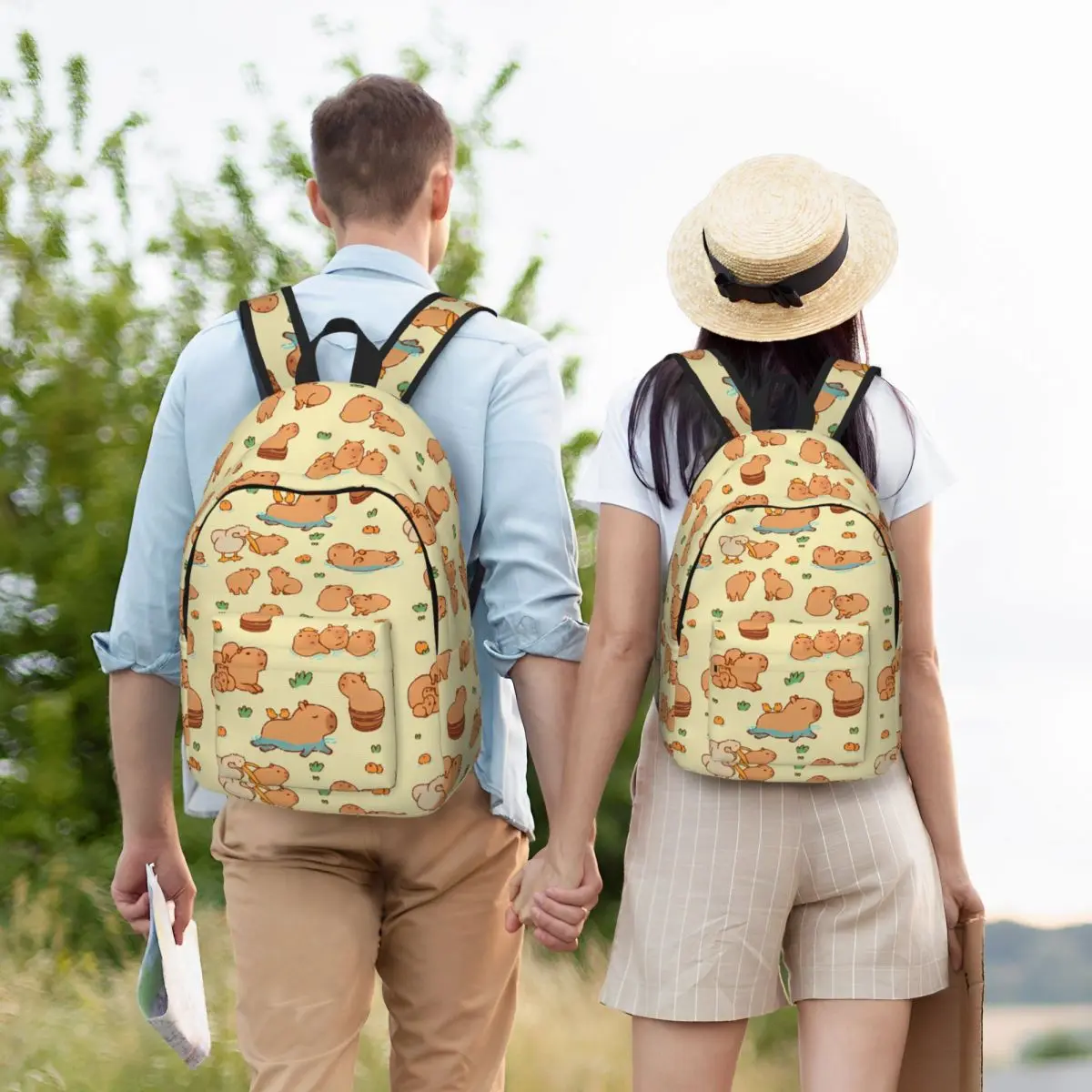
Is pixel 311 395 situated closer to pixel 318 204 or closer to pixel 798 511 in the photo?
pixel 318 204

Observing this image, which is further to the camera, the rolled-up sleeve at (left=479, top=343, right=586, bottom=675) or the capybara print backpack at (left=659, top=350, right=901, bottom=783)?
the rolled-up sleeve at (left=479, top=343, right=586, bottom=675)

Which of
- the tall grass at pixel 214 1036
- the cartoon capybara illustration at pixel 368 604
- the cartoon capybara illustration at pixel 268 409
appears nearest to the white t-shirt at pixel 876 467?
the cartoon capybara illustration at pixel 368 604

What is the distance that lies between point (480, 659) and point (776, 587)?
48cm

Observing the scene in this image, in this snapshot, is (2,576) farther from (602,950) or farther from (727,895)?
(727,895)

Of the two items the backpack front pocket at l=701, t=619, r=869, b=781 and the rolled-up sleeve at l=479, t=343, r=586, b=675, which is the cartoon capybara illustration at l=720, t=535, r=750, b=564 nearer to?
the backpack front pocket at l=701, t=619, r=869, b=781

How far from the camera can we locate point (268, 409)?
73.6 inches

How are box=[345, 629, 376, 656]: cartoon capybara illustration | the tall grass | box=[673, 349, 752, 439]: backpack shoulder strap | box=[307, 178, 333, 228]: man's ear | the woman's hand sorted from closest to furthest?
1. box=[345, 629, 376, 656]: cartoon capybara illustration
2. box=[673, 349, 752, 439]: backpack shoulder strap
3. the woman's hand
4. box=[307, 178, 333, 228]: man's ear
5. the tall grass

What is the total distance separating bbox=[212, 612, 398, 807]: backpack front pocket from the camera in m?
1.80

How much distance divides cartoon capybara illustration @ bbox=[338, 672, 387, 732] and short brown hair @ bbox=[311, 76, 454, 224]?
2.25 feet

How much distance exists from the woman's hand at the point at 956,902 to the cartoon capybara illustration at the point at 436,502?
0.86m

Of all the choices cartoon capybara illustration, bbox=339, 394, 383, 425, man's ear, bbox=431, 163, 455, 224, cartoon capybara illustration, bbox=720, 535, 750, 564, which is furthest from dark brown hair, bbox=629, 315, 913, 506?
man's ear, bbox=431, 163, 455, 224

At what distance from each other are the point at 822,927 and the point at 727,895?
147 mm

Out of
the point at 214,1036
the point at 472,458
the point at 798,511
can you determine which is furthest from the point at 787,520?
the point at 214,1036

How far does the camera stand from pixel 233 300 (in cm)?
582
